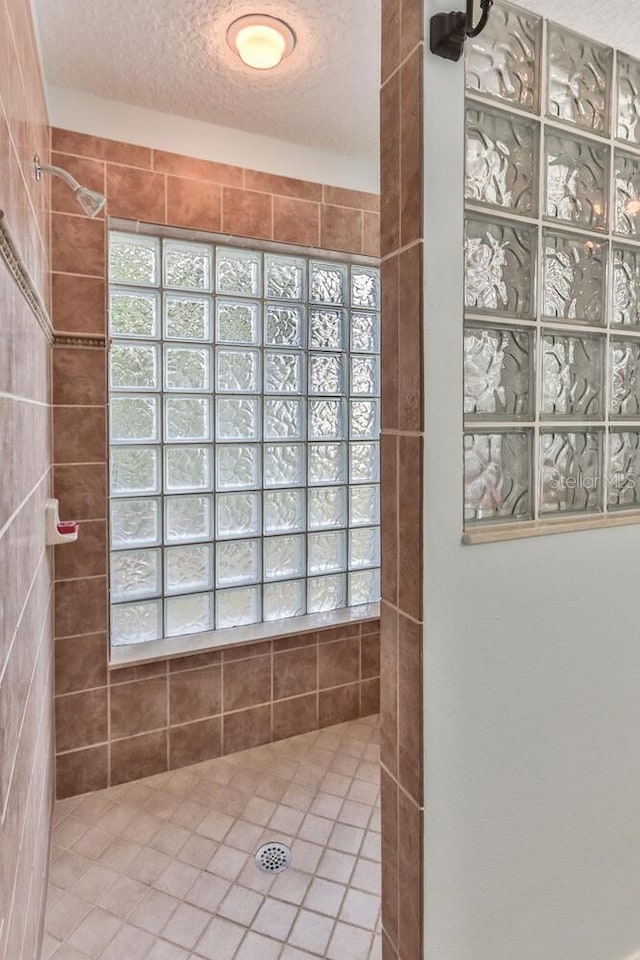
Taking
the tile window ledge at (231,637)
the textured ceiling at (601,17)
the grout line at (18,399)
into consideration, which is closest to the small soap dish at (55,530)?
the grout line at (18,399)

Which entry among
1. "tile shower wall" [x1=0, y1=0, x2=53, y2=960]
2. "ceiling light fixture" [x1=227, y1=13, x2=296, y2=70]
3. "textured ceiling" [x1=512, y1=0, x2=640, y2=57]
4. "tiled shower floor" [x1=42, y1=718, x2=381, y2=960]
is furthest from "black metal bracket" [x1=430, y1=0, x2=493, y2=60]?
"tiled shower floor" [x1=42, y1=718, x2=381, y2=960]

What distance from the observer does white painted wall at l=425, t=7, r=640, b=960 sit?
0.93 m

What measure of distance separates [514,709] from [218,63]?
6.52 ft

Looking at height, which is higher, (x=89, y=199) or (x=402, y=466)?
(x=89, y=199)

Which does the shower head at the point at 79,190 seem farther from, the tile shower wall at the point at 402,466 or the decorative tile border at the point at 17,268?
the tile shower wall at the point at 402,466

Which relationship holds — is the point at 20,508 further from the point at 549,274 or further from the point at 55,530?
the point at 549,274

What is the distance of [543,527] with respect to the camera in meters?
1.04

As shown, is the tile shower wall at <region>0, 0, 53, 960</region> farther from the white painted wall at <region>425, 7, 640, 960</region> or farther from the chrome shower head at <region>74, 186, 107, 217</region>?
the white painted wall at <region>425, 7, 640, 960</region>

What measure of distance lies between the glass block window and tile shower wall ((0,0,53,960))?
20.7 inches

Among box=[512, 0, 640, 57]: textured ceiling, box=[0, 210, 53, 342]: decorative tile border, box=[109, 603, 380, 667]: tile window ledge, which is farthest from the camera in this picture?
box=[109, 603, 380, 667]: tile window ledge

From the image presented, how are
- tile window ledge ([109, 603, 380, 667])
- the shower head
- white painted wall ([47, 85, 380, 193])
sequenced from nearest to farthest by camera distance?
1. the shower head
2. white painted wall ([47, 85, 380, 193])
3. tile window ledge ([109, 603, 380, 667])

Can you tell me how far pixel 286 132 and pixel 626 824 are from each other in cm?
246

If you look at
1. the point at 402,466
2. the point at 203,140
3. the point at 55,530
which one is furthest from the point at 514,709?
the point at 203,140

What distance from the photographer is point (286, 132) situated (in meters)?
2.14
